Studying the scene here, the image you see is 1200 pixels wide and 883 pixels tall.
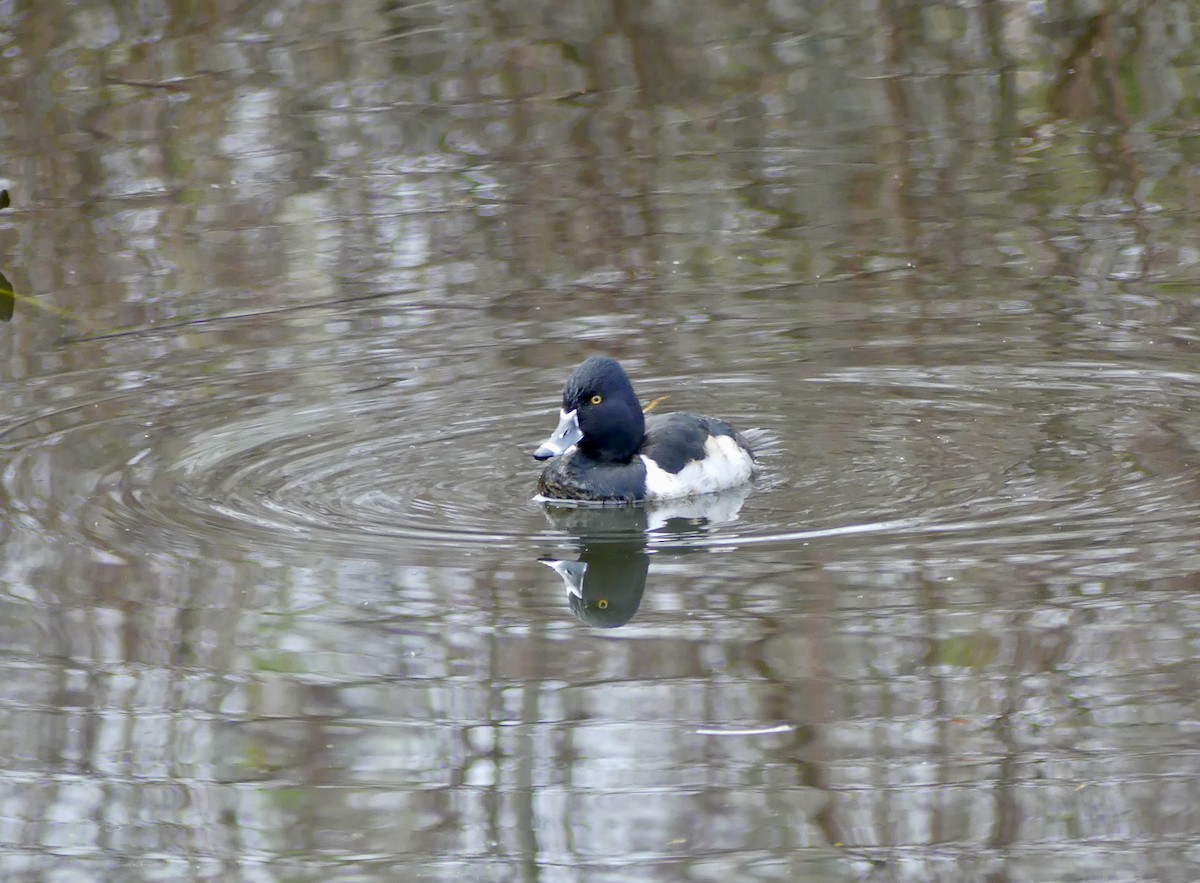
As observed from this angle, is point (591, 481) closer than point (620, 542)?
No

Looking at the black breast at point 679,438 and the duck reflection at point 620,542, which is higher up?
the black breast at point 679,438

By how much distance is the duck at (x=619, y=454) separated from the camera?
937 cm

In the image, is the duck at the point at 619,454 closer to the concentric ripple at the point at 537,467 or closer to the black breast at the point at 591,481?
the black breast at the point at 591,481

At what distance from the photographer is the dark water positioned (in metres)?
6.31

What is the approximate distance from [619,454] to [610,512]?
0.33 m

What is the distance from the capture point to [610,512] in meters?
9.36

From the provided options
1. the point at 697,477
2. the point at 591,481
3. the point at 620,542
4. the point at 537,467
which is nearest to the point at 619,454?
the point at 591,481

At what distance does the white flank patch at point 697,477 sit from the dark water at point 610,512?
186mm

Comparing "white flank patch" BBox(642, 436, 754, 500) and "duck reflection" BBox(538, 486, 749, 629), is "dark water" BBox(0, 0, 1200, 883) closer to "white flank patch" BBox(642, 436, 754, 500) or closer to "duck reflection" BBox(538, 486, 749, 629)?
"duck reflection" BBox(538, 486, 749, 629)

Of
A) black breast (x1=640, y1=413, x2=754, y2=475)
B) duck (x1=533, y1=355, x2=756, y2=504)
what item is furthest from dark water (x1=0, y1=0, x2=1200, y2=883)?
black breast (x1=640, y1=413, x2=754, y2=475)

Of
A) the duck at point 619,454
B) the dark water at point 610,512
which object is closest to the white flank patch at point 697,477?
the duck at point 619,454

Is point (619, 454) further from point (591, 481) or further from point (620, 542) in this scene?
point (620, 542)

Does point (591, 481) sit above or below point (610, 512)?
above

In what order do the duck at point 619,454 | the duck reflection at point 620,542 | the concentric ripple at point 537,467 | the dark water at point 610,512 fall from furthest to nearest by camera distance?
1. the duck at point 619,454
2. the concentric ripple at point 537,467
3. the duck reflection at point 620,542
4. the dark water at point 610,512
